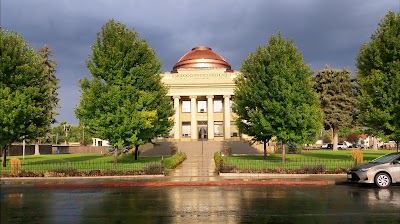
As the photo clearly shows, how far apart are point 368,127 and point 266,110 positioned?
8.05m

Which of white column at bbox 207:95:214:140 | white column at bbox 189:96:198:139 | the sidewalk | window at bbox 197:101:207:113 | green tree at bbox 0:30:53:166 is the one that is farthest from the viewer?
window at bbox 197:101:207:113

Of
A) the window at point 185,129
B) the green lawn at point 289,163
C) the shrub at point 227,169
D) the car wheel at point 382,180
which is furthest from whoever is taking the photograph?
the window at point 185,129

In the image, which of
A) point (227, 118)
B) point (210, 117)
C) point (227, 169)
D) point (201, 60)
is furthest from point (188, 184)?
point (201, 60)

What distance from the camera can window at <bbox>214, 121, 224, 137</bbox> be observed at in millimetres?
71500

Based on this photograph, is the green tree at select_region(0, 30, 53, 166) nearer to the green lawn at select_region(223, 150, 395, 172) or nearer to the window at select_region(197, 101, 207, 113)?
the green lawn at select_region(223, 150, 395, 172)

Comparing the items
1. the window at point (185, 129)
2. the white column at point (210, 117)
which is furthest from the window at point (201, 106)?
the window at point (185, 129)

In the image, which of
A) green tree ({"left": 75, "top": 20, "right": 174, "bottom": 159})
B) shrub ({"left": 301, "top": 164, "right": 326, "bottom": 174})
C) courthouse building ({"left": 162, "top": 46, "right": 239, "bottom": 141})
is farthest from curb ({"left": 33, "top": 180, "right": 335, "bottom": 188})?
courthouse building ({"left": 162, "top": 46, "right": 239, "bottom": 141})

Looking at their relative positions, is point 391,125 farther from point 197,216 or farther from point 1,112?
point 1,112

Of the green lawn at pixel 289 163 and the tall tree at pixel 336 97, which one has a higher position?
the tall tree at pixel 336 97

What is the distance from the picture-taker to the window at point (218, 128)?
235 feet

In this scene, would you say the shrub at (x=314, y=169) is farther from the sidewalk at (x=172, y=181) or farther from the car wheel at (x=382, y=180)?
the car wheel at (x=382, y=180)

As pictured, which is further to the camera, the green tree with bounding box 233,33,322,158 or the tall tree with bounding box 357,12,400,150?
the green tree with bounding box 233,33,322,158

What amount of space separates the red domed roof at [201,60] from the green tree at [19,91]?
53.2 metres

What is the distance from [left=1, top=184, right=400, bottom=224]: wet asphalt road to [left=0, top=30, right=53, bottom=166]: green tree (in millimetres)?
9747
